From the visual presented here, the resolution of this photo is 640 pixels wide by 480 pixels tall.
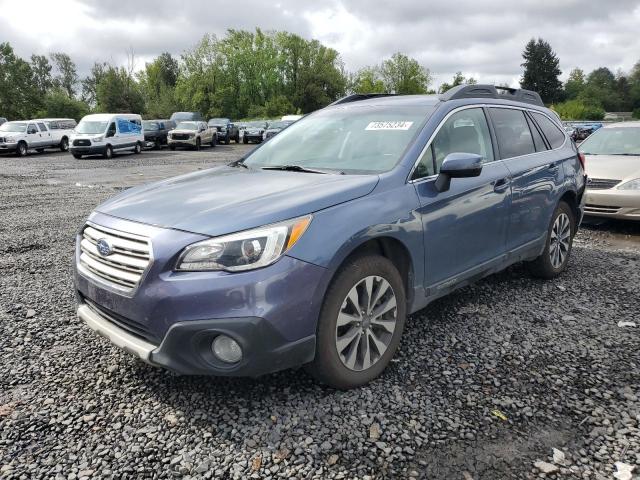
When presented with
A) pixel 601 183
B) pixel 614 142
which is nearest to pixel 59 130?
pixel 614 142

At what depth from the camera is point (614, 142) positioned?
28.7 ft

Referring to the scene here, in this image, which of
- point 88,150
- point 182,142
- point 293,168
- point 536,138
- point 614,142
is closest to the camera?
point 293,168

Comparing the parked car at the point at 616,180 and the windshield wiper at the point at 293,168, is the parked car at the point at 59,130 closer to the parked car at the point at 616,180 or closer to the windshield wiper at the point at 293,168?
the parked car at the point at 616,180

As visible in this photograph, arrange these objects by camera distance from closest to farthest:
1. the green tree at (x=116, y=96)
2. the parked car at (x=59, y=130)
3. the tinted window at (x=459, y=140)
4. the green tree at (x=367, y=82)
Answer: the tinted window at (x=459, y=140) → the parked car at (x=59, y=130) → the green tree at (x=116, y=96) → the green tree at (x=367, y=82)

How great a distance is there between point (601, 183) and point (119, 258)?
7.14 m

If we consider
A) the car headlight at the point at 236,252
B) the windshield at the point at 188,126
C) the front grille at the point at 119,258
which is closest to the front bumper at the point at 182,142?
the windshield at the point at 188,126

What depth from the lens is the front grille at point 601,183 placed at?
24.0ft

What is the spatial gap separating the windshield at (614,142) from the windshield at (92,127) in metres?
20.5

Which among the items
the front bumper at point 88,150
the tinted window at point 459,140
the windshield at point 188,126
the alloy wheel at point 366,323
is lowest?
the alloy wheel at point 366,323

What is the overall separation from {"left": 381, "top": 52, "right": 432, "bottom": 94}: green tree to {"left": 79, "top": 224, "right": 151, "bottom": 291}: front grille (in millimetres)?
83663

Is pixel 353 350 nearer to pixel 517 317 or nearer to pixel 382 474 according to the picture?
pixel 382 474

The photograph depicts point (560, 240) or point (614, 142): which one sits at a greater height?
point (614, 142)

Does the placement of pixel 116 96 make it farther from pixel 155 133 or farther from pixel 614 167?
pixel 614 167

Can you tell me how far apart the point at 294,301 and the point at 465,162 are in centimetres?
147
